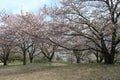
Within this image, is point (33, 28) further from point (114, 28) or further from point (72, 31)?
point (114, 28)

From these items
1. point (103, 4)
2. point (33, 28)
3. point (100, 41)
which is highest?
point (103, 4)

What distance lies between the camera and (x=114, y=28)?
1459 cm

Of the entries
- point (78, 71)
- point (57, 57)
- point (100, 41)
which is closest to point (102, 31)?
point (100, 41)

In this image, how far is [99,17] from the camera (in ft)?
49.1

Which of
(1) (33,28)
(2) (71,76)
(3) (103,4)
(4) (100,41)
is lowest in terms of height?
(2) (71,76)

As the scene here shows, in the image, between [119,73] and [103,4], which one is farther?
[103,4]

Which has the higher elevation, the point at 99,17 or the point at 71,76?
the point at 99,17

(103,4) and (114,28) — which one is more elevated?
(103,4)

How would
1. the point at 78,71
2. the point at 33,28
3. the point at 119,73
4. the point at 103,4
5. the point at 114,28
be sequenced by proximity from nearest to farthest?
the point at 119,73 < the point at 78,71 < the point at 114,28 < the point at 103,4 < the point at 33,28

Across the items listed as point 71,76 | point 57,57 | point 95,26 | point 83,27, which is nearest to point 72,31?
point 83,27

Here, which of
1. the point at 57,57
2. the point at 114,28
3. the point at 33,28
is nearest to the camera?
the point at 114,28

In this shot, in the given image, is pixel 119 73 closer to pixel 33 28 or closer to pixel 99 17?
pixel 99 17

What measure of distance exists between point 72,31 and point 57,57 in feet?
68.9

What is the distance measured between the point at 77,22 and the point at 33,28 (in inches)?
120
